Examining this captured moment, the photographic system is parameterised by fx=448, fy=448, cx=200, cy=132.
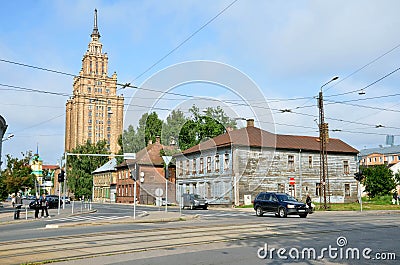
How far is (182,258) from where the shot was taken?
35.1 feet

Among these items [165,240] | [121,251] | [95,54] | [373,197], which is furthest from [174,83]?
[95,54]

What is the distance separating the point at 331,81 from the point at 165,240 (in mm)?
23949

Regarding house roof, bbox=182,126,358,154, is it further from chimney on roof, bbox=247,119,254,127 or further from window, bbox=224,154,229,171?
window, bbox=224,154,229,171

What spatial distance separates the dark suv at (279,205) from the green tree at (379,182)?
43.6 meters

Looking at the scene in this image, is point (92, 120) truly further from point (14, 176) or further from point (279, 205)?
point (279, 205)

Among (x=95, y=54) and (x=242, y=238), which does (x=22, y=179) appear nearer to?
(x=242, y=238)

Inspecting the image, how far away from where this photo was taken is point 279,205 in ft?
93.6

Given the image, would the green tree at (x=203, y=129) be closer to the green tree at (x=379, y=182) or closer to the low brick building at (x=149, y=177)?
the low brick building at (x=149, y=177)

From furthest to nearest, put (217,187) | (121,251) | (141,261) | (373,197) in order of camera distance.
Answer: (373,197), (217,187), (121,251), (141,261)

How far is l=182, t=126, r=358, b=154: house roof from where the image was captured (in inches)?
1982

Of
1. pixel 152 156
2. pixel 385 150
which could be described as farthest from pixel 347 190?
pixel 385 150

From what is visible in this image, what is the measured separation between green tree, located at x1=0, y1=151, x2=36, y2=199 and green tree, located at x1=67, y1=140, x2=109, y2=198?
30418 mm

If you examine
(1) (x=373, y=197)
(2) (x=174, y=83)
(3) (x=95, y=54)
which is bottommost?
(1) (x=373, y=197)

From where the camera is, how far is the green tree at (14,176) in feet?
171
